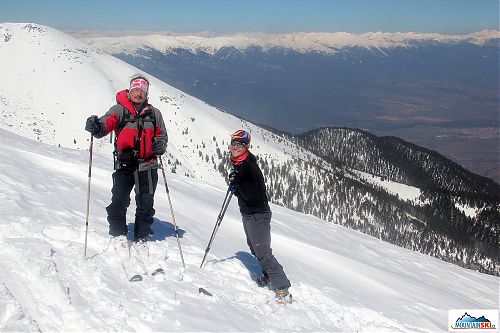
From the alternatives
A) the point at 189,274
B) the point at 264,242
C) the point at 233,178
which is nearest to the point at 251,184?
the point at 233,178

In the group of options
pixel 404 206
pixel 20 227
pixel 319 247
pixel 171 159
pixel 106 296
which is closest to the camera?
pixel 106 296

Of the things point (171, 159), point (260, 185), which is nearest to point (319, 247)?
point (260, 185)

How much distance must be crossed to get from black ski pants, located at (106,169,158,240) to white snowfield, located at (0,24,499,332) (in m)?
0.47

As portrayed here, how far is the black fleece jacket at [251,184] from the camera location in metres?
8.80

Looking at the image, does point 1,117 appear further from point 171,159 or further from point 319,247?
point 319,247

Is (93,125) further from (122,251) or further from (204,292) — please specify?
(204,292)

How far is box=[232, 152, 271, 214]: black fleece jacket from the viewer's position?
347 inches

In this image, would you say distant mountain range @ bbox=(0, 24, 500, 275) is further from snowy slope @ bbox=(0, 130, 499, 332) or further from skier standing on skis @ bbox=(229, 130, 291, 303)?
skier standing on skis @ bbox=(229, 130, 291, 303)

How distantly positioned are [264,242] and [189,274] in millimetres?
1808

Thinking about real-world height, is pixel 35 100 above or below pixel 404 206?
above

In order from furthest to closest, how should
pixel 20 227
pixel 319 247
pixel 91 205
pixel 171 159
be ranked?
1. pixel 171 159
2. pixel 319 247
3. pixel 91 205
4. pixel 20 227

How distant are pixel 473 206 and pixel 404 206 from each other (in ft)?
113

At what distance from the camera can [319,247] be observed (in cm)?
1545

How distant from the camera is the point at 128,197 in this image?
9219 mm
